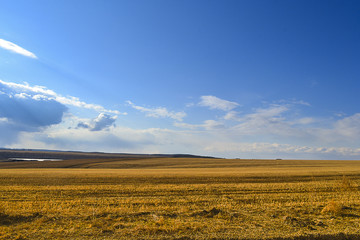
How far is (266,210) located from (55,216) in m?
9.62

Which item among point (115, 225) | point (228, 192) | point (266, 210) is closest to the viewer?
point (115, 225)

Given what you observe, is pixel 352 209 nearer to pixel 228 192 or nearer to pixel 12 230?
pixel 228 192

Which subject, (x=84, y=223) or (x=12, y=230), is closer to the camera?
(x=12, y=230)

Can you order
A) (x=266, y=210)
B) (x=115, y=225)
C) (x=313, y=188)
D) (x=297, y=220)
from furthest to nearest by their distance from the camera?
(x=313, y=188)
(x=266, y=210)
(x=297, y=220)
(x=115, y=225)

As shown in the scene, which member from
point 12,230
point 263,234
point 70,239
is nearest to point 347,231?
point 263,234

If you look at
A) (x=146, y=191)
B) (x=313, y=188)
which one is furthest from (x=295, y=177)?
(x=146, y=191)

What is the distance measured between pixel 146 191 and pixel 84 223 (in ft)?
31.5

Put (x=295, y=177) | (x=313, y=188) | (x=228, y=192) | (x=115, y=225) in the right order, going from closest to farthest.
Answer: (x=115, y=225) < (x=228, y=192) < (x=313, y=188) < (x=295, y=177)

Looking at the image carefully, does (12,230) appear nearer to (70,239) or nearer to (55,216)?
(55,216)

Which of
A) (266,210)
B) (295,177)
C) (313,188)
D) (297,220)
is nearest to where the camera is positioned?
(297,220)

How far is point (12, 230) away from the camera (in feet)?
28.2

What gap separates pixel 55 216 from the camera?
10172mm

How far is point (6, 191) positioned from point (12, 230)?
1288 centimetres

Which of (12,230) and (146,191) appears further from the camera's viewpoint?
(146,191)
